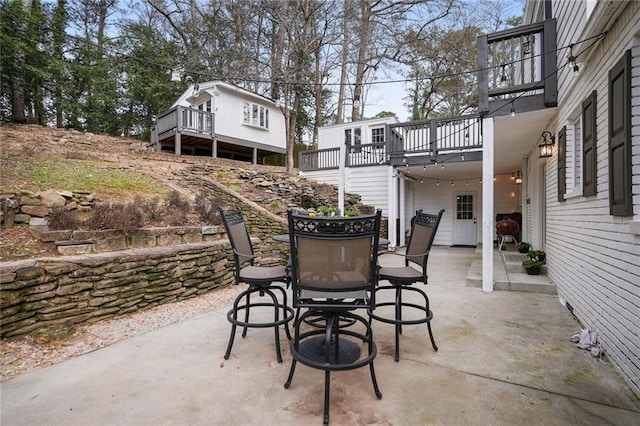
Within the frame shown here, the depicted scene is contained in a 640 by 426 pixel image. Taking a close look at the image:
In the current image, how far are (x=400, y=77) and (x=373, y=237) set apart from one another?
15.8 metres

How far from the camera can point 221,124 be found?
13.0m

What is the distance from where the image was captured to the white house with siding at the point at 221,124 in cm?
1195

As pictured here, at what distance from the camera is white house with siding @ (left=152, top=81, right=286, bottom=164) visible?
11.9 metres

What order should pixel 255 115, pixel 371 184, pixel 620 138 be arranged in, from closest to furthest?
pixel 620 138, pixel 371 184, pixel 255 115

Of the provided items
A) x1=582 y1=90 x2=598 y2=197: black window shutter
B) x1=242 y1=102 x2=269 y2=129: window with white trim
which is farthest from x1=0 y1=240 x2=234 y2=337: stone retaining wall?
x1=242 y1=102 x2=269 y2=129: window with white trim

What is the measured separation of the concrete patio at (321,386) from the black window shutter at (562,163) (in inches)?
75.8

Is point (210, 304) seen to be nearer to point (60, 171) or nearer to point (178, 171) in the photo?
point (60, 171)

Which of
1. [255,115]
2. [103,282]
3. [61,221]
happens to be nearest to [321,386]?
[103,282]

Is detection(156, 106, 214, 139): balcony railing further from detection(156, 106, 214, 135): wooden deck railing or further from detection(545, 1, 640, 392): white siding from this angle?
detection(545, 1, 640, 392): white siding

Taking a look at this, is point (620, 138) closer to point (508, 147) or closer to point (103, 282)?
point (508, 147)

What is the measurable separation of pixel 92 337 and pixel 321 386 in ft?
7.18

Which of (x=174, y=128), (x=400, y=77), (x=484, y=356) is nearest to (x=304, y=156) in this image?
(x=174, y=128)

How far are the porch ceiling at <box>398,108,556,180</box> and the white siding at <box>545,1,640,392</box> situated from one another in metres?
0.55

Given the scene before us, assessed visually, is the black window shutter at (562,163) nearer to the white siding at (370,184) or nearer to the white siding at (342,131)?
the white siding at (370,184)
